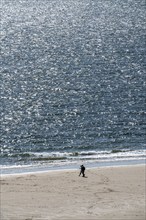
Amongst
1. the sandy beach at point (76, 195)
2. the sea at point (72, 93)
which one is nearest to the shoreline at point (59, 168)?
the sea at point (72, 93)

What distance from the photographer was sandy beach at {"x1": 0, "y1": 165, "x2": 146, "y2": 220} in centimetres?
4491

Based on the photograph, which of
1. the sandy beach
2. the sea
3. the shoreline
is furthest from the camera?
the sea

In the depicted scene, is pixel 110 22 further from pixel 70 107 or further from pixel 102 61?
pixel 70 107

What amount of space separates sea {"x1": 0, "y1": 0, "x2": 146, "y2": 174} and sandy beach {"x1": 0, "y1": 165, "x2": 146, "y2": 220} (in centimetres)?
429

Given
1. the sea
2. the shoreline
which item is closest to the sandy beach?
the shoreline

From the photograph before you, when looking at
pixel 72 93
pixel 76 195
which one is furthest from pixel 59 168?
pixel 72 93

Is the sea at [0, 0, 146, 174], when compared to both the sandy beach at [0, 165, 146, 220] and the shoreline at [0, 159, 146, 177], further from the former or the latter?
the sandy beach at [0, 165, 146, 220]

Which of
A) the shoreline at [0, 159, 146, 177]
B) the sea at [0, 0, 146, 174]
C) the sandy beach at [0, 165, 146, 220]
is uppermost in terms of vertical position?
the sea at [0, 0, 146, 174]

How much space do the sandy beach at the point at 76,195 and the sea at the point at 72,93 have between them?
4.29 m

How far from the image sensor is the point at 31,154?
205 ft

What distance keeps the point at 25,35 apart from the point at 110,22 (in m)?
21.1

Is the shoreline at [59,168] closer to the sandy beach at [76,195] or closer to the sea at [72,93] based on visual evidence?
the sea at [72,93]

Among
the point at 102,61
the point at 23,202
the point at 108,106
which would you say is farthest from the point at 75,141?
the point at 102,61

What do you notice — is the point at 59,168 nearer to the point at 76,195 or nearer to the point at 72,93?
the point at 76,195
